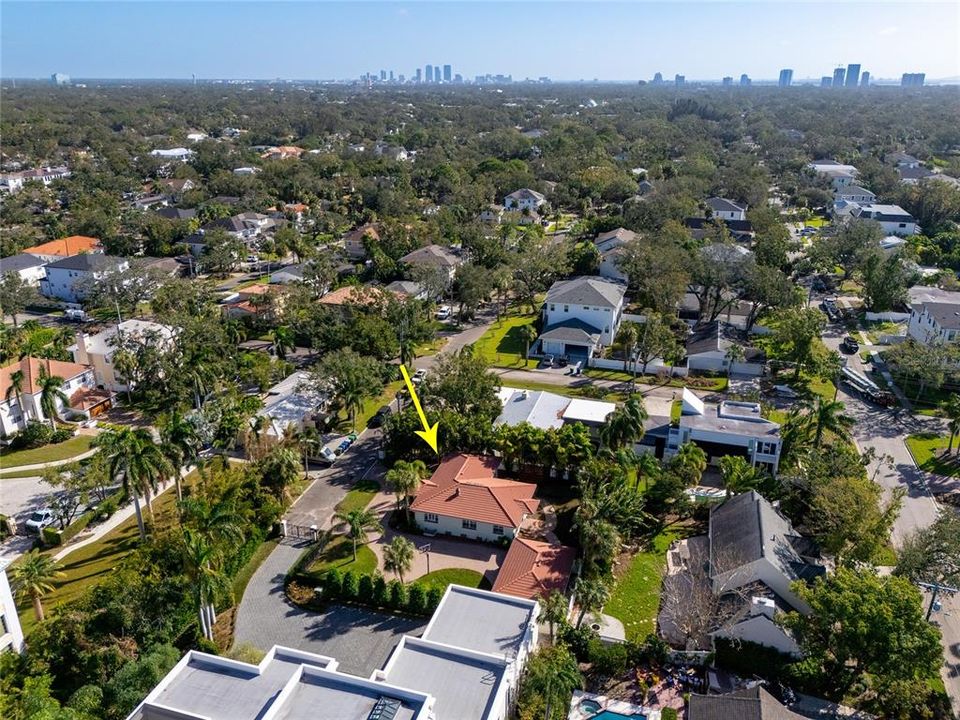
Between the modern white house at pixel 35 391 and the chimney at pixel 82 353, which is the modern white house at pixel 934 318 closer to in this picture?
the modern white house at pixel 35 391

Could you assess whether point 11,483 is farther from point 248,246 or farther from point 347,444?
point 248,246

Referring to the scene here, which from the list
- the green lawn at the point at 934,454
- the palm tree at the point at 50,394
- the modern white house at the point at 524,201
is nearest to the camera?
the green lawn at the point at 934,454

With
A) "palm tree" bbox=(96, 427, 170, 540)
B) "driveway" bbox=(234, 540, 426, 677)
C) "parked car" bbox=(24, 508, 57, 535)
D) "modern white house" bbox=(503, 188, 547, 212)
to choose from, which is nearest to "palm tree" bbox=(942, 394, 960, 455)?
"driveway" bbox=(234, 540, 426, 677)

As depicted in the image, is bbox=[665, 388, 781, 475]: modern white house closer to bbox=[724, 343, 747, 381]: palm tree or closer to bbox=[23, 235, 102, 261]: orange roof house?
bbox=[724, 343, 747, 381]: palm tree

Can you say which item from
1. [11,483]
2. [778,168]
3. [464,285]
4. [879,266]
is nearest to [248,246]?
[464,285]

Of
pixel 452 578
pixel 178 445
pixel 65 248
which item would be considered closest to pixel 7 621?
pixel 178 445

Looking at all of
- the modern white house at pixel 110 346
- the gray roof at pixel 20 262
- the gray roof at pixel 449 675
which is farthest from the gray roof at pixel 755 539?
the gray roof at pixel 20 262

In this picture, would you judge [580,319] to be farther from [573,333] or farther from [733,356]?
[733,356]
